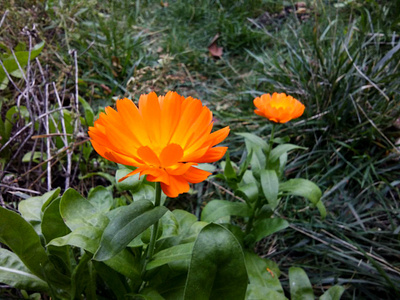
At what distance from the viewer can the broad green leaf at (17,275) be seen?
3.53ft

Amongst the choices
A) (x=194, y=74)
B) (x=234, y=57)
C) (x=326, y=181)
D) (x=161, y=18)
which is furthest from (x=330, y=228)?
(x=161, y=18)

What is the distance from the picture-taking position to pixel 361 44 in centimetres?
236

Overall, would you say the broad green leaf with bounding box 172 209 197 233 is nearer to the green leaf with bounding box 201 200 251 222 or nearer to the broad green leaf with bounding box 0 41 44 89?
the green leaf with bounding box 201 200 251 222

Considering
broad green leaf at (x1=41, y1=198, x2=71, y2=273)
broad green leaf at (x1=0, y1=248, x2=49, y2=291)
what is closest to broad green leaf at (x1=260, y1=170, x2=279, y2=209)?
broad green leaf at (x1=41, y1=198, x2=71, y2=273)

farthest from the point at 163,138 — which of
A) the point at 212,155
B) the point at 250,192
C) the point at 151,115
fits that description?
the point at 250,192

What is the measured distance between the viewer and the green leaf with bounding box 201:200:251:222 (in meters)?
1.47

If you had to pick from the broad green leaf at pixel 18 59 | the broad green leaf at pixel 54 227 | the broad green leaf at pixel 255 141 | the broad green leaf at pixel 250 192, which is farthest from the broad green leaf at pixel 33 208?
the broad green leaf at pixel 18 59

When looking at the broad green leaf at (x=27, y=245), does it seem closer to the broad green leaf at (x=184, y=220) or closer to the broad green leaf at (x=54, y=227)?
the broad green leaf at (x=54, y=227)

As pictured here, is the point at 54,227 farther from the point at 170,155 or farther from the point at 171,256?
the point at 170,155

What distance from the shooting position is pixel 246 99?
104 inches

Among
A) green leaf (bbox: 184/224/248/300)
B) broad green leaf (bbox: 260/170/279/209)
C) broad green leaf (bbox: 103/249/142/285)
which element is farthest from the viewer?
broad green leaf (bbox: 260/170/279/209)

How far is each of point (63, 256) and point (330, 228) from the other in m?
1.30

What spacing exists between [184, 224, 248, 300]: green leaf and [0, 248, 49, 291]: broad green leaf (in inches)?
Answer: 21.8

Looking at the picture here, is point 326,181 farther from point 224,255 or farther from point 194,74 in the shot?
point 194,74
